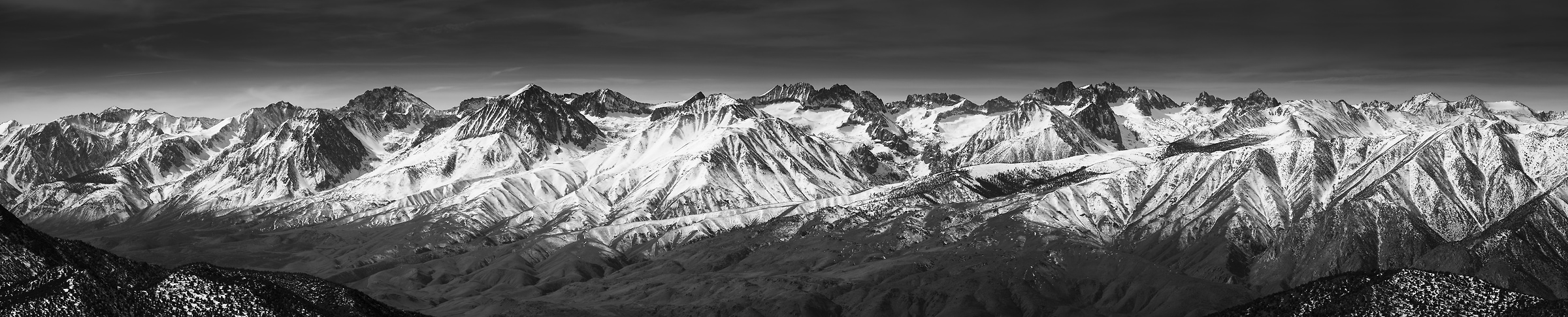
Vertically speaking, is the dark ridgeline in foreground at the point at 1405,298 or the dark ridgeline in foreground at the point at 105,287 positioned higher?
the dark ridgeline in foreground at the point at 105,287

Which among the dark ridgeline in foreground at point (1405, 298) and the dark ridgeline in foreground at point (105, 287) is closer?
the dark ridgeline in foreground at point (105, 287)

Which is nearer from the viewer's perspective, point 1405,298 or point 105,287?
point 1405,298

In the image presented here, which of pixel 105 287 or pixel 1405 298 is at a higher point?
pixel 105 287

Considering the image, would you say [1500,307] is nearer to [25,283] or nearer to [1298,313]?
[1298,313]

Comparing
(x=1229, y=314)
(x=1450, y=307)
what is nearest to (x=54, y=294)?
(x=1229, y=314)

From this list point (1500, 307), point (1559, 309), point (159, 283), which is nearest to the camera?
point (1559, 309)

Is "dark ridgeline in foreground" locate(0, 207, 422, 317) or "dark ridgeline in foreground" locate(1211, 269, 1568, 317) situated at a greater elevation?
"dark ridgeline in foreground" locate(0, 207, 422, 317)

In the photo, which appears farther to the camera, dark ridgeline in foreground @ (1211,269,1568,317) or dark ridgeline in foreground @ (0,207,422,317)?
dark ridgeline in foreground @ (1211,269,1568,317)

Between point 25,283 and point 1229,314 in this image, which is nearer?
point 25,283
